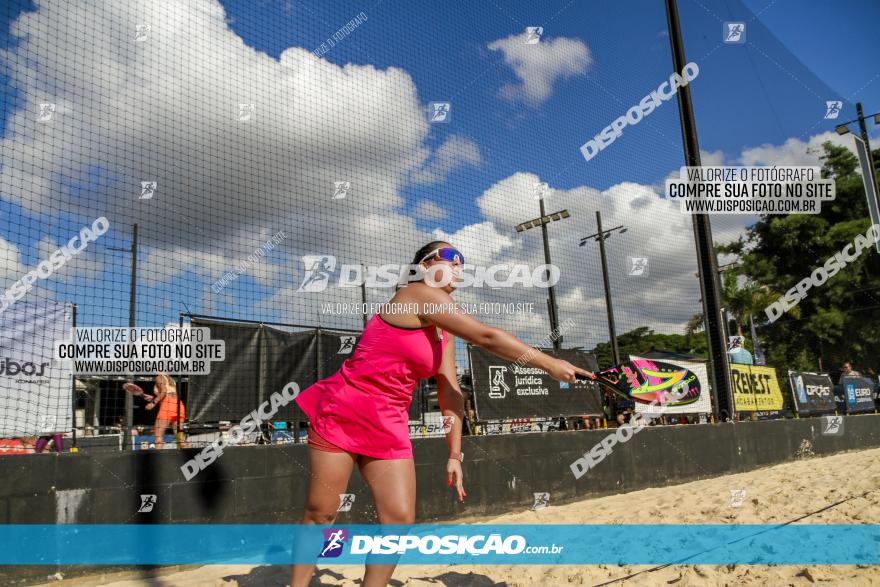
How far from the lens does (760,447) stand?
9516 millimetres

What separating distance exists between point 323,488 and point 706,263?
28.5 feet

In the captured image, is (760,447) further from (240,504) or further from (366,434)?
(366,434)

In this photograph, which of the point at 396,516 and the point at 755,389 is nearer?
the point at 396,516

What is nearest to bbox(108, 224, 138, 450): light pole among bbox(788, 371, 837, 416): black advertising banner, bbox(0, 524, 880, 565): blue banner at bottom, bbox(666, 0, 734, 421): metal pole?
bbox(0, 524, 880, 565): blue banner at bottom

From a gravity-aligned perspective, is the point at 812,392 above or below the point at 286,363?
below

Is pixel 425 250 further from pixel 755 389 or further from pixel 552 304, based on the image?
pixel 755 389

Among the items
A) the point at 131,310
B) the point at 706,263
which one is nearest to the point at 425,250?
the point at 131,310

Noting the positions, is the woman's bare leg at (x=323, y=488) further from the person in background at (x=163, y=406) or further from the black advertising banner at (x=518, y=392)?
the black advertising banner at (x=518, y=392)

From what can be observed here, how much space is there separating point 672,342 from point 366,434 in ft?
167

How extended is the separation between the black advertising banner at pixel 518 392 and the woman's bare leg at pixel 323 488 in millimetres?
4296

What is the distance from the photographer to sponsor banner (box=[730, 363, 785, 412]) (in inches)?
392

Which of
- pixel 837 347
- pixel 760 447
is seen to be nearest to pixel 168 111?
pixel 760 447

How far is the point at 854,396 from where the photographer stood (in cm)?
1452

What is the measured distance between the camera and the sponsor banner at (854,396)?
14.2 m
